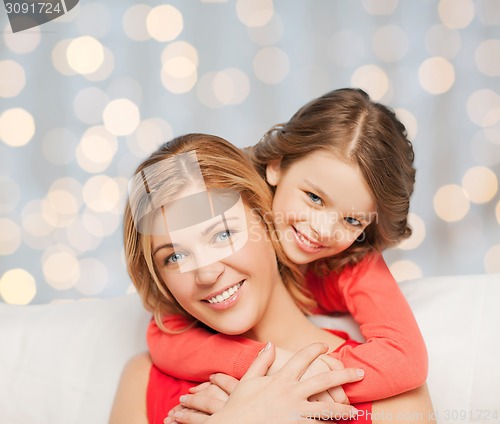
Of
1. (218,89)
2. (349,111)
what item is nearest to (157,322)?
(349,111)

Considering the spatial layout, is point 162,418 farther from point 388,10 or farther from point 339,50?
point 388,10

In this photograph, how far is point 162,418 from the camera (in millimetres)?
1400

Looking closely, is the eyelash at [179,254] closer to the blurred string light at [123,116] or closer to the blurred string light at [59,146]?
the blurred string light at [123,116]

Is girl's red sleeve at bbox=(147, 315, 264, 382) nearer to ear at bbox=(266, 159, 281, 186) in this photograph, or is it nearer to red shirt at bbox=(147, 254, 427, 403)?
red shirt at bbox=(147, 254, 427, 403)

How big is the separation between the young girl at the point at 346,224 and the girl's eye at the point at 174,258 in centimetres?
11

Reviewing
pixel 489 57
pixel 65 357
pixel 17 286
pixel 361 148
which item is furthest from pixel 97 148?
pixel 489 57

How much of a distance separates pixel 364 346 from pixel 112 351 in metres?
0.66

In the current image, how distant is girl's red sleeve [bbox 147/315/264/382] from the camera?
1.35m

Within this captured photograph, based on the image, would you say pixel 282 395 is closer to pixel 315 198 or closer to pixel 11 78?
pixel 315 198

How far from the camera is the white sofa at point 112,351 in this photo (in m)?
1.49

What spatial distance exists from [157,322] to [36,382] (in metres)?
0.37

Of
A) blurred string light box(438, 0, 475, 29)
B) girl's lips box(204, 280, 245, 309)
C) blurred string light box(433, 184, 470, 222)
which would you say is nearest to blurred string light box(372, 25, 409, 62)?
blurred string light box(438, 0, 475, 29)

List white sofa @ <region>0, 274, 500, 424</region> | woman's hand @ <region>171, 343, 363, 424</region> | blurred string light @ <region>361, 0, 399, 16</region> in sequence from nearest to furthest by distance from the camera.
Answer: woman's hand @ <region>171, 343, 363, 424</region> < white sofa @ <region>0, 274, 500, 424</region> < blurred string light @ <region>361, 0, 399, 16</region>

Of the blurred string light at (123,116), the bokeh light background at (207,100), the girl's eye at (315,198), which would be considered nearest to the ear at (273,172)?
the girl's eye at (315,198)
